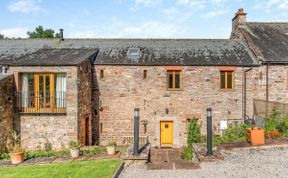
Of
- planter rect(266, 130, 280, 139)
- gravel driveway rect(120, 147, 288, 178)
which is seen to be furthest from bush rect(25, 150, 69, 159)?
planter rect(266, 130, 280, 139)

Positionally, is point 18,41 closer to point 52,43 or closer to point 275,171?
point 52,43

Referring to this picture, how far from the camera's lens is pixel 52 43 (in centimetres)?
2194

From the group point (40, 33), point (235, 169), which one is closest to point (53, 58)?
point (235, 169)

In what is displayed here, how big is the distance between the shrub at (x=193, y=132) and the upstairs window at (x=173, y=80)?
2.50 meters

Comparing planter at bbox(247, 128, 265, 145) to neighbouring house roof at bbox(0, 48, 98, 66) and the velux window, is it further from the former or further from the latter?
the velux window

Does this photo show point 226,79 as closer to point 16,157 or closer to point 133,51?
point 133,51

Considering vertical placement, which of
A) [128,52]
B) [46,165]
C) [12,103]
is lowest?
[46,165]

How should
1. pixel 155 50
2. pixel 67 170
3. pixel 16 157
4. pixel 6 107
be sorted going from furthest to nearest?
pixel 155 50, pixel 6 107, pixel 16 157, pixel 67 170

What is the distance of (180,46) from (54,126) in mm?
10977

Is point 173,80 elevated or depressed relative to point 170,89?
elevated

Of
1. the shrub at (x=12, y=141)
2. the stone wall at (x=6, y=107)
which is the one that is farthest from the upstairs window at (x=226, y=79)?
the stone wall at (x=6, y=107)

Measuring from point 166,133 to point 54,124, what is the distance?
7.45 meters

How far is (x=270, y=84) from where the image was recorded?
720 inches

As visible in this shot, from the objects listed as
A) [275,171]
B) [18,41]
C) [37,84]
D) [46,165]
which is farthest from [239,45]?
[18,41]
